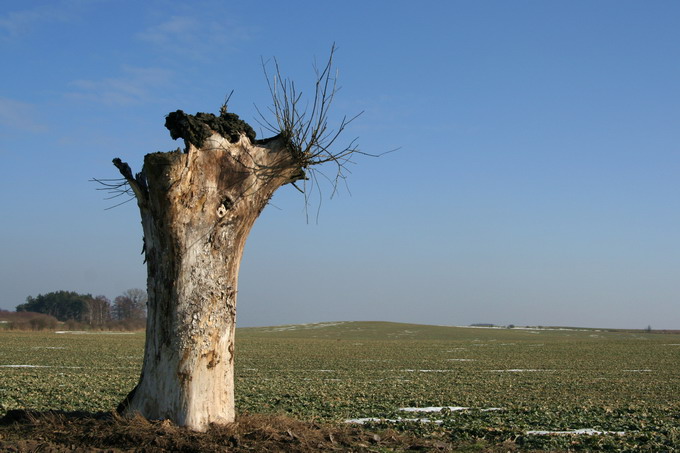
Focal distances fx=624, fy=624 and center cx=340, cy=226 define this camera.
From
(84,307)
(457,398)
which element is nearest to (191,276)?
(457,398)

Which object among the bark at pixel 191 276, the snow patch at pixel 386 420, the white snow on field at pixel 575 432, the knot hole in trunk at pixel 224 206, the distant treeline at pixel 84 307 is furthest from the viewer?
the distant treeline at pixel 84 307

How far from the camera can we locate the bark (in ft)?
24.7

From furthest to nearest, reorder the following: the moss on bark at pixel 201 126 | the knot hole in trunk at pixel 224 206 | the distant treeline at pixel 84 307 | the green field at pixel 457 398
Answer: the distant treeline at pixel 84 307
the green field at pixel 457 398
the knot hole in trunk at pixel 224 206
the moss on bark at pixel 201 126

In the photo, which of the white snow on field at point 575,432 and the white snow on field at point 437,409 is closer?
the white snow on field at point 575,432

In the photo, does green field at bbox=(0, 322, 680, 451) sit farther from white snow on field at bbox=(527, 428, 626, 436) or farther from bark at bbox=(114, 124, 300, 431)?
bark at bbox=(114, 124, 300, 431)

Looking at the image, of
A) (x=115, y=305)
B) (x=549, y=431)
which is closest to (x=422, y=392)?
(x=549, y=431)

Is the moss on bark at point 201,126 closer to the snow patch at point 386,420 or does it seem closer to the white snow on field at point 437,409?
the snow patch at point 386,420

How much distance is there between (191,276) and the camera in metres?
7.66

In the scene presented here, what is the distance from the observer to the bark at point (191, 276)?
752 cm

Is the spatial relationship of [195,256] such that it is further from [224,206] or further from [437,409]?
[437,409]

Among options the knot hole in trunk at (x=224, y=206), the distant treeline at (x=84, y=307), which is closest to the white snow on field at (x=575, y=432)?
the knot hole in trunk at (x=224, y=206)

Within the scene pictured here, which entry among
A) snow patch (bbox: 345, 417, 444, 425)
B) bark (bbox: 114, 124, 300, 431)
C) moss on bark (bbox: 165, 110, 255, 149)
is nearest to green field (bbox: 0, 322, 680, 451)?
snow patch (bbox: 345, 417, 444, 425)

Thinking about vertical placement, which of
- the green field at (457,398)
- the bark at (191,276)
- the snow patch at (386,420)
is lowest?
the green field at (457,398)

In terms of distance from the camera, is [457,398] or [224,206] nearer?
[224,206]
